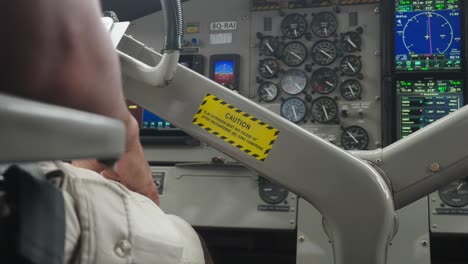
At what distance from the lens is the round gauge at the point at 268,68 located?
124 inches

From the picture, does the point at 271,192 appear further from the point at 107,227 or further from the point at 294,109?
the point at 107,227

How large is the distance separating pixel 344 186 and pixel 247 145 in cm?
33

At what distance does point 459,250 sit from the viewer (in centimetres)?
312

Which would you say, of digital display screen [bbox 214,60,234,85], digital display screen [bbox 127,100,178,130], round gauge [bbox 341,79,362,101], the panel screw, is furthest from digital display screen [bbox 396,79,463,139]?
digital display screen [bbox 127,100,178,130]

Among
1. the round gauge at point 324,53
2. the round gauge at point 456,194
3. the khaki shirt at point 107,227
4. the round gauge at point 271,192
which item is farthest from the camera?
the round gauge at point 324,53

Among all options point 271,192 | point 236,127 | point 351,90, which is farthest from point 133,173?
point 351,90

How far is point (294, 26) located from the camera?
10.5 ft

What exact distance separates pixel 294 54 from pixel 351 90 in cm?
42

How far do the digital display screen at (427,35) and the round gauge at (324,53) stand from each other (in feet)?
1.22

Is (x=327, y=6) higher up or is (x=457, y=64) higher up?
(x=327, y=6)

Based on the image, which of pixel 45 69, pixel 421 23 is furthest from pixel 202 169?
pixel 45 69

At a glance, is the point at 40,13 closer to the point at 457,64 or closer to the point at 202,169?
the point at 202,169

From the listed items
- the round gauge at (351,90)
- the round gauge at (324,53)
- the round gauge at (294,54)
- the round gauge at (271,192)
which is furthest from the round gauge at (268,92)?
the round gauge at (271,192)

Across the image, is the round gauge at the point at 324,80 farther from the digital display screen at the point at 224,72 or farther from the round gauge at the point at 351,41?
the digital display screen at the point at 224,72
